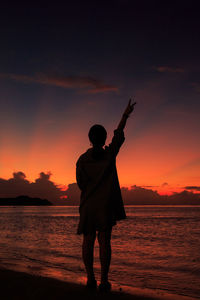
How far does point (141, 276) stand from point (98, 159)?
4374 millimetres

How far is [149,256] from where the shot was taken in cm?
1148

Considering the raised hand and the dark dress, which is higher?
the raised hand

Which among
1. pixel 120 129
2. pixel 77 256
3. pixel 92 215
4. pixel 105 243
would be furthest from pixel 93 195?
pixel 77 256

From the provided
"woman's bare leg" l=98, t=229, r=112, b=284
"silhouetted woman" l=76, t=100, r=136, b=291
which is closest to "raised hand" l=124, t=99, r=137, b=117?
"silhouetted woman" l=76, t=100, r=136, b=291

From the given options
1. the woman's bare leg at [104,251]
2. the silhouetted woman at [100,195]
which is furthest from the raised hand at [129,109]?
the woman's bare leg at [104,251]

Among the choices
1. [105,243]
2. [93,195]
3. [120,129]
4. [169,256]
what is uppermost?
[120,129]

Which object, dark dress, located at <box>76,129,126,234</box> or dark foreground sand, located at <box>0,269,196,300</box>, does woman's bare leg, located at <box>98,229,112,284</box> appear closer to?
dark dress, located at <box>76,129,126,234</box>

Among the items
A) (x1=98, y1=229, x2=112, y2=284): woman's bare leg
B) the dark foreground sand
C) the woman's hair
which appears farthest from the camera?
the woman's hair

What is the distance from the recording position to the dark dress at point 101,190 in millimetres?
4230

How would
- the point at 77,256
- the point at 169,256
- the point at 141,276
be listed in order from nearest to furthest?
the point at 141,276 < the point at 77,256 < the point at 169,256

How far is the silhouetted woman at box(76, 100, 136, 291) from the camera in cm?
418

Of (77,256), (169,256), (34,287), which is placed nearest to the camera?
(34,287)

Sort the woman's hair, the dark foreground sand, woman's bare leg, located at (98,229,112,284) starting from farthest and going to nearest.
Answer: the woman's hair, woman's bare leg, located at (98,229,112,284), the dark foreground sand

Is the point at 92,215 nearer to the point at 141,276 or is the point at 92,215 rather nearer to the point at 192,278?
the point at 141,276
